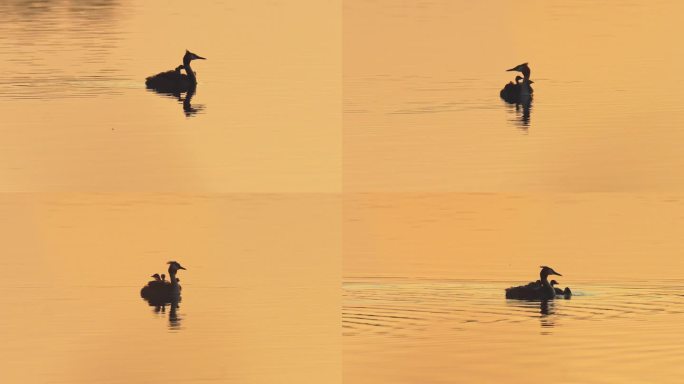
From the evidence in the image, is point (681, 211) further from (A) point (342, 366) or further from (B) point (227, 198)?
(A) point (342, 366)

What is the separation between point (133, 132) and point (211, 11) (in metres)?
13.2

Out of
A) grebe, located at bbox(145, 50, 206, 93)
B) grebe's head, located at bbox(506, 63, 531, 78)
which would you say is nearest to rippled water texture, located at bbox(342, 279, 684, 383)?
grebe, located at bbox(145, 50, 206, 93)

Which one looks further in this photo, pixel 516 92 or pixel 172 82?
pixel 172 82

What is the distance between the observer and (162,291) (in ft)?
71.2

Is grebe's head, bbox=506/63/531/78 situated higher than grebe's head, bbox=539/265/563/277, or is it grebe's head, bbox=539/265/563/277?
grebe's head, bbox=506/63/531/78

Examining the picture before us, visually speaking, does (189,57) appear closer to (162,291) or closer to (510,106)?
(510,106)

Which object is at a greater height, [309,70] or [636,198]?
[309,70]

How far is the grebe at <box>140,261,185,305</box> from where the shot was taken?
21219 millimetres

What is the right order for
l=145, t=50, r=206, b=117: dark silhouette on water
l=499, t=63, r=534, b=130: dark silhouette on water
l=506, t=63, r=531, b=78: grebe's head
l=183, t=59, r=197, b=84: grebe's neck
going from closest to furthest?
l=499, t=63, r=534, b=130: dark silhouette on water → l=145, t=50, r=206, b=117: dark silhouette on water → l=183, t=59, r=197, b=84: grebe's neck → l=506, t=63, r=531, b=78: grebe's head

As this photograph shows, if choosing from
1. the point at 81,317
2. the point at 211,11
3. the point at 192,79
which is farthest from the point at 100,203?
the point at 211,11

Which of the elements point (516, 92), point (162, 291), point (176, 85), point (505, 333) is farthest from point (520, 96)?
point (505, 333)

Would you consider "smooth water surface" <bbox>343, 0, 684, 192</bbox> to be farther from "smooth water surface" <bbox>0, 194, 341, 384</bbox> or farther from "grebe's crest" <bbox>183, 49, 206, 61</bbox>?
"grebe's crest" <bbox>183, 49, 206, 61</bbox>

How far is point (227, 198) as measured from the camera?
2608cm

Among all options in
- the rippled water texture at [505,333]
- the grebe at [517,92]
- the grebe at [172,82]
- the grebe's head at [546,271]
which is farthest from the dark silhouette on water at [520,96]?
the rippled water texture at [505,333]
